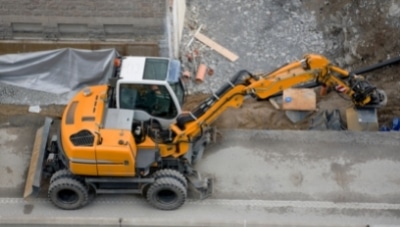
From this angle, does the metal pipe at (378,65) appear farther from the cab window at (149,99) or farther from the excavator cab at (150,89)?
the cab window at (149,99)

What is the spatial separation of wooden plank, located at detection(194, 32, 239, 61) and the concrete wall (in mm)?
2122

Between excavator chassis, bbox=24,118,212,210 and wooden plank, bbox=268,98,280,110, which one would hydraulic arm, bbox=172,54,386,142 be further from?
wooden plank, bbox=268,98,280,110

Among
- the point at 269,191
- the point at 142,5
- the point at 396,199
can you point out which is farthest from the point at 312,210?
the point at 142,5

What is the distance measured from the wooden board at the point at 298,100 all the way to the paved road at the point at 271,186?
3.65 ft

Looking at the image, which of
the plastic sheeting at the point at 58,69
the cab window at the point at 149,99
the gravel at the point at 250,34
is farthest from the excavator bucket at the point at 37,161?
the gravel at the point at 250,34

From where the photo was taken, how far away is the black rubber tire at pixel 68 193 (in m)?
11.3

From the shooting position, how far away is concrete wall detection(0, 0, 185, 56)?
14.1 meters

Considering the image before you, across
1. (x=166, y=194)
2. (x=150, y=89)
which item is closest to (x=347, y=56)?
(x=150, y=89)

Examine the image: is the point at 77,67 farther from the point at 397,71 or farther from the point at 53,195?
the point at 397,71

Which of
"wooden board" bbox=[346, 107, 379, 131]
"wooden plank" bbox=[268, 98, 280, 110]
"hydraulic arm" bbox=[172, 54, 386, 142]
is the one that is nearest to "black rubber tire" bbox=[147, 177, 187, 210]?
"hydraulic arm" bbox=[172, 54, 386, 142]

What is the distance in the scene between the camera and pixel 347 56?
1631 cm

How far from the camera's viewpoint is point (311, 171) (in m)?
12.6

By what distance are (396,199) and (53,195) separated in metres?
6.54

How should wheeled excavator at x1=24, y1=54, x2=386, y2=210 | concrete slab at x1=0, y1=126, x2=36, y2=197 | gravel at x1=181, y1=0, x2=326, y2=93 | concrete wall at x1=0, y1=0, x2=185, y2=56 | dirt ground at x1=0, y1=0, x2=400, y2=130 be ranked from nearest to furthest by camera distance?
wheeled excavator at x1=24, y1=54, x2=386, y2=210, concrete slab at x1=0, y1=126, x2=36, y2=197, concrete wall at x1=0, y1=0, x2=185, y2=56, dirt ground at x1=0, y1=0, x2=400, y2=130, gravel at x1=181, y1=0, x2=326, y2=93
